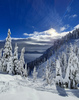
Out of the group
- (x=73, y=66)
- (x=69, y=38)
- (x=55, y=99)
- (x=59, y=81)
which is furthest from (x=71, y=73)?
(x=69, y=38)

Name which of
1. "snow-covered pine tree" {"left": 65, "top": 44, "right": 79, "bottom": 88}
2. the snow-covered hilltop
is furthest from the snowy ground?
"snow-covered pine tree" {"left": 65, "top": 44, "right": 79, "bottom": 88}

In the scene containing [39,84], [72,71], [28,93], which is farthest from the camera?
[72,71]

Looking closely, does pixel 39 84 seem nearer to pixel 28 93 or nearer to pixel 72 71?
pixel 28 93

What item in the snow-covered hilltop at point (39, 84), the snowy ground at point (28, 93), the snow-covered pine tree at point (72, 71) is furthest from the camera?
the snow-covered pine tree at point (72, 71)

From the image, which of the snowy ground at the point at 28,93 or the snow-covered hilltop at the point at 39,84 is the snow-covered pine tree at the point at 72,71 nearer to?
the snow-covered hilltop at the point at 39,84

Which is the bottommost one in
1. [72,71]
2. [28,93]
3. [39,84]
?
[39,84]

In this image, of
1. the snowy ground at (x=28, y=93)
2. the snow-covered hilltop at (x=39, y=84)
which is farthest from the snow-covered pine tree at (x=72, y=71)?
the snowy ground at (x=28, y=93)

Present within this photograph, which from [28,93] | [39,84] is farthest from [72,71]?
[28,93]

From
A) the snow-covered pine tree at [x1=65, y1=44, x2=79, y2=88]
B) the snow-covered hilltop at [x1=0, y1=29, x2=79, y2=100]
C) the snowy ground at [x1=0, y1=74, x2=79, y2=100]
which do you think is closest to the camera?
the snowy ground at [x1=0, y1=74, x2=79, y2=100]

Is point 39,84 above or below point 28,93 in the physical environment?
below

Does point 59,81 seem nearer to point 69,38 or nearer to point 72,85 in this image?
point 72,85

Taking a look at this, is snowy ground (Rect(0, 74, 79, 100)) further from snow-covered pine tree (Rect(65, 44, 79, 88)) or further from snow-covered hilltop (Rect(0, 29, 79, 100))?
snow-covered pine tree (Rect(65, 44, 79, 88))

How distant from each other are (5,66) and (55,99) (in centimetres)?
2219

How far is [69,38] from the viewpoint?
175 m
